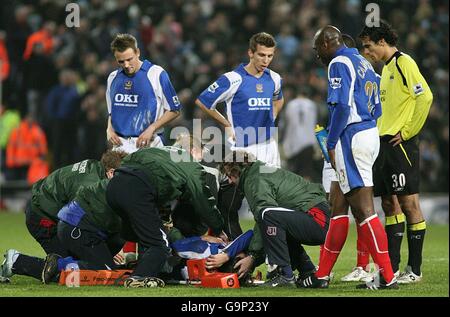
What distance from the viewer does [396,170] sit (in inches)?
381

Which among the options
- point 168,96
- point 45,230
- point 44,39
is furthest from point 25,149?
point 45,230

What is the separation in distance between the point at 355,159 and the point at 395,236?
4.68ft

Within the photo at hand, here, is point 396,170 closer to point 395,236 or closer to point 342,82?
point 395,236

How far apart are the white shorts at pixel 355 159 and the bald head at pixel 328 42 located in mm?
709

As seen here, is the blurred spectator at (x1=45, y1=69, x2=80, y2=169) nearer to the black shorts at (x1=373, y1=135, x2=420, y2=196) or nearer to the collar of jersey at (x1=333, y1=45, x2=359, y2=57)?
the black shorts at (x1=373, y1=135, x2=420, y2=196)

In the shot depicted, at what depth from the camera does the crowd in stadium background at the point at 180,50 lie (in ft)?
62.4

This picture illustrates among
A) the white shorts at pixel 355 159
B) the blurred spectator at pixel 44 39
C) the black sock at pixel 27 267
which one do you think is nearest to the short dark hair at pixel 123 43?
the black sock at pixel 27 267

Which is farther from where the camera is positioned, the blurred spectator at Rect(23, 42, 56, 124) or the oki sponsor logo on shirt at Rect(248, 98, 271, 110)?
the blurred spectator at Rect(23, 42, 56, 124)

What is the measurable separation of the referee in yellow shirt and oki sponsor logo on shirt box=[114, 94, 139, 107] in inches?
104

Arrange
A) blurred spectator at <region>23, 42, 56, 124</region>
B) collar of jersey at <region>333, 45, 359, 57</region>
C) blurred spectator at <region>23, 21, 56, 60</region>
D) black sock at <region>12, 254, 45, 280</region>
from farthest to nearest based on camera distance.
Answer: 1. blurred spectator at <region>23, 21, 56, 60</region>
2. blurred spectator at <region>23, 42, 56, 124</region>
3. black sock at <region>12, 254, 45, 280</region>
4. collar of jersey at <region>333, 45, 359, 57</region>

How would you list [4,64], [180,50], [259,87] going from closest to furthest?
1. [259,87]
2. [4,64]
3. [180,50]

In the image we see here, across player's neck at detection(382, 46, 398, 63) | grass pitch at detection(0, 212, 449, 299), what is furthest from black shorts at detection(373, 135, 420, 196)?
grass pitch at detection(0, 212, 449, 299)

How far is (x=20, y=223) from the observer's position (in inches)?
638

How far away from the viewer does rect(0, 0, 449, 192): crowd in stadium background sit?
19031 mm
